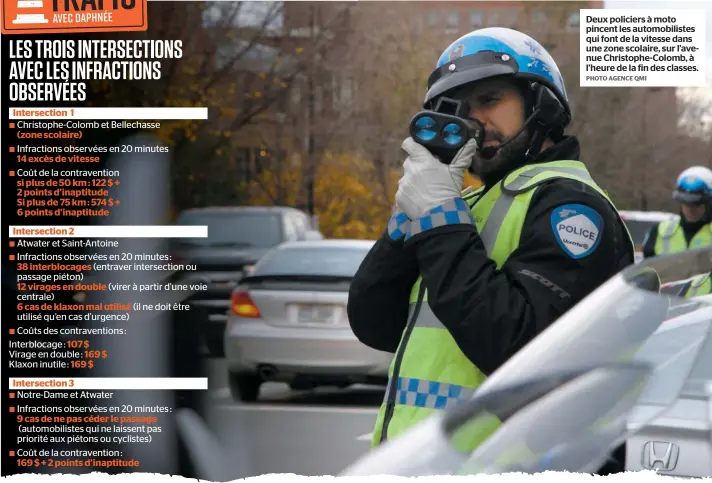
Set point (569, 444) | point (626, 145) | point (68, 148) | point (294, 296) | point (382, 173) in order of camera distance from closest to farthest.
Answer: point (569, 444) → point (68, 148) → point (626, 145) → point (382, 173) → point (294, 296)

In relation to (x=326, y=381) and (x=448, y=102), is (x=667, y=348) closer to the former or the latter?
(x=448, y=102)

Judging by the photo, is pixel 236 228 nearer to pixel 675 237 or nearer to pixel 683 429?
pixel 675 237

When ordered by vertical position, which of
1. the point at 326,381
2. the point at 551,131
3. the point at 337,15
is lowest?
the point at 326,381

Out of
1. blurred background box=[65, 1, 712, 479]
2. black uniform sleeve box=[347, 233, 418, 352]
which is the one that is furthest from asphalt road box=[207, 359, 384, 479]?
black uniform sleeve box=[347, 233, 418, 352]

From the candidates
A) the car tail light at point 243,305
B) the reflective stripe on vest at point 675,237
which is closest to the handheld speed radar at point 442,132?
the reflective stripe on vest at point 675,237

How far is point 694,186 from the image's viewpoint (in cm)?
524

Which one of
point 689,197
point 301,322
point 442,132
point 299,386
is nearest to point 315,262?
point 301,322

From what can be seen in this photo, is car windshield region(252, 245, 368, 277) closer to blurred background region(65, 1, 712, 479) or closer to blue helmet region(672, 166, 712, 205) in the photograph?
blurred background region(65, 1, 712, 479)

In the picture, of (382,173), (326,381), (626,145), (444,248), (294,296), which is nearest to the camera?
(444,248)

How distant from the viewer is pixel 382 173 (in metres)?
5.29

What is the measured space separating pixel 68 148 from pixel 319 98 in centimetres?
164

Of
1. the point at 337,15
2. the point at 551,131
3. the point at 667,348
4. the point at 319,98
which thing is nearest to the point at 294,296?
the point at 319,98

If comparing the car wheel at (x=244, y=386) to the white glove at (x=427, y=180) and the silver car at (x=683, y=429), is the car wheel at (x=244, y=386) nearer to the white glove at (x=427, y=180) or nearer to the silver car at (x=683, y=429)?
the white glove at (x=427, y=180)

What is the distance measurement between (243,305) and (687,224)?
94.1 inches
